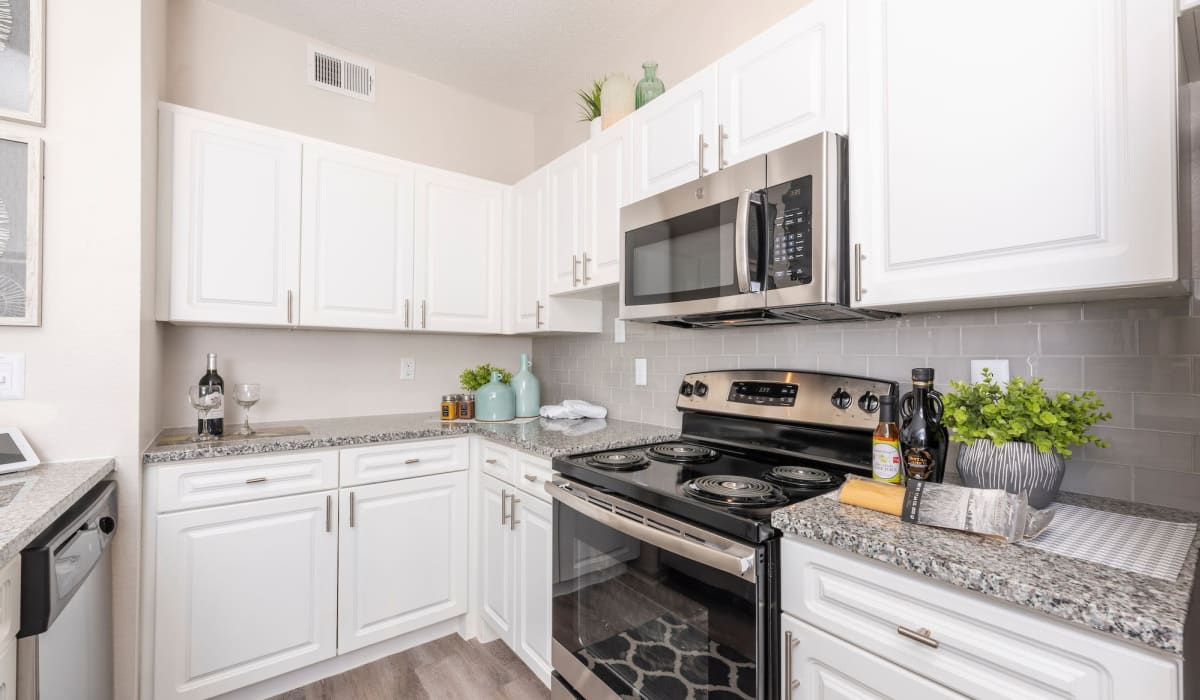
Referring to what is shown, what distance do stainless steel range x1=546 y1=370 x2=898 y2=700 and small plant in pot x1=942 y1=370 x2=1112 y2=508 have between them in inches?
13.6

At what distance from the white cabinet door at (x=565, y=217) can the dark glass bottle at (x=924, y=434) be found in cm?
136

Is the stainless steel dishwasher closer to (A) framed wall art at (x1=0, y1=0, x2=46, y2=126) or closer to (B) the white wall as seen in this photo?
(A) framed wall art at (x1=0, y1=0, x2=46, y2=126)

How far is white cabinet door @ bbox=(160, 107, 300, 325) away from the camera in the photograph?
1.91m

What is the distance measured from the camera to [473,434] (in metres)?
2.24

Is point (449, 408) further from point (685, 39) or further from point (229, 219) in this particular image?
point (685, 39)

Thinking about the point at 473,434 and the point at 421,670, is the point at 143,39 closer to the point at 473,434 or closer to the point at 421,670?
the point at 473,434

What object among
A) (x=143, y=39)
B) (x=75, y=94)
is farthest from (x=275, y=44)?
(x=75, y=94)

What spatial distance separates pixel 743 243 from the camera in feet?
4.60

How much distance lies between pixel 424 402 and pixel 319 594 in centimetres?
110

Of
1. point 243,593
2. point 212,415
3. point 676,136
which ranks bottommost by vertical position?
point 243,593

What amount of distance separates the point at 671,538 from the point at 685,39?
2.10 meters

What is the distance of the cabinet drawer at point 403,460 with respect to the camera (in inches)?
78.6

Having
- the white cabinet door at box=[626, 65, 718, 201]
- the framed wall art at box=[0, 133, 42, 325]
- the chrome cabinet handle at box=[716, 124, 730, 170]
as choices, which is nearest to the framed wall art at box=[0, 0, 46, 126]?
the framed wall art at box=[0, 133, 42, 325]

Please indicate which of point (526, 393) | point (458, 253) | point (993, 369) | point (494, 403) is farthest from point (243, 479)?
point (993, 369)
